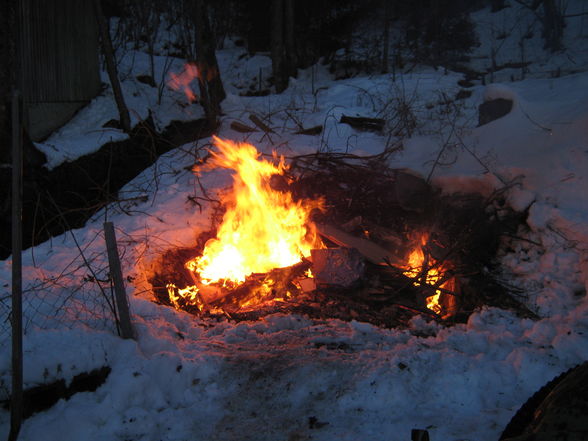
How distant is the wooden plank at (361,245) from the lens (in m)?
4.98

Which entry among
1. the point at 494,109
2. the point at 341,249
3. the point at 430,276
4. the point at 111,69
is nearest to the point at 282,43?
the point at 111,69

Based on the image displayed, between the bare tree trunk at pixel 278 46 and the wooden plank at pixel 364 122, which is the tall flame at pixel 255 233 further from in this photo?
the bare tree trunk at pixel 278 46

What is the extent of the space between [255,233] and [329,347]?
2.52m

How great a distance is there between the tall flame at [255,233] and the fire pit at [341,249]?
15 millimetres

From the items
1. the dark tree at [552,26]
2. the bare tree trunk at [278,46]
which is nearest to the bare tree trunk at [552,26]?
the dark tree at [552,26]

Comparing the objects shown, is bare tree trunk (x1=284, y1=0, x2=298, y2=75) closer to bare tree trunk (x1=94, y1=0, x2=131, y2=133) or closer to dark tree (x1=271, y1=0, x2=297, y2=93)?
dark tree (x1=271, y1=0, x2=297, y2=93)

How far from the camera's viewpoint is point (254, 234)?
561 centimetres

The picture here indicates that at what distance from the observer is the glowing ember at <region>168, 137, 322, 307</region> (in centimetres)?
517

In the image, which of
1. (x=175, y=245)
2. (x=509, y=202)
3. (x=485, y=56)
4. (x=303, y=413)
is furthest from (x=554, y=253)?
(x=485, y=56)

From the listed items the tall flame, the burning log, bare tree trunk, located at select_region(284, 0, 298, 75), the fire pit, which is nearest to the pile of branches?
the fire pit

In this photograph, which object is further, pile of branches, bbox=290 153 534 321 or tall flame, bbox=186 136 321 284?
tall flame, bbox=186 136 321 284

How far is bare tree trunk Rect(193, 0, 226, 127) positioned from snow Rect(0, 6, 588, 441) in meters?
4.26

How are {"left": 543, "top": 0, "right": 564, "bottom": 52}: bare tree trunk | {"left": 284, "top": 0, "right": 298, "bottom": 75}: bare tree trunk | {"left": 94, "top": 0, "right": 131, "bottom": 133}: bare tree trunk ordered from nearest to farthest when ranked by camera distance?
{"left": 94, "top": 0, "right": 131, "bottom": 133}: bare tree trunk → {"left": 284, "top": 0, "right": 298, "bottom": 75}: bare tree trunk → {"left": 543, "top": 0, "right": 564, "bottom": 52}: bare tree trunk

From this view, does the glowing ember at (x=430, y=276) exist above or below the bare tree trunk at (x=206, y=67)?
below
